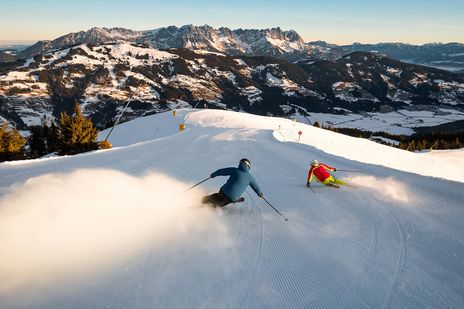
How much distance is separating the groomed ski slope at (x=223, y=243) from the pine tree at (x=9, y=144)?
3582cm

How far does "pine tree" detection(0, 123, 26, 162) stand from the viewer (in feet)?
149

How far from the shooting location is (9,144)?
49.8 m

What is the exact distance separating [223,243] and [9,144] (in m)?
52.4

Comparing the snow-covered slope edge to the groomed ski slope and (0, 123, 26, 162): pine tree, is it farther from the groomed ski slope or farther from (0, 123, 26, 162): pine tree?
(0, 123, 26, 162): pine tree

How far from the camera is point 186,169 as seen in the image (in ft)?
55.9

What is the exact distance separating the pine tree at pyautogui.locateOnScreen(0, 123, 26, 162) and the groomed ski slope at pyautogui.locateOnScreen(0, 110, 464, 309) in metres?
35.8

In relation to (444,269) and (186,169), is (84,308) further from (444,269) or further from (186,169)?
(186,169)

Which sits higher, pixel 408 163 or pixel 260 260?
pixel 260 260

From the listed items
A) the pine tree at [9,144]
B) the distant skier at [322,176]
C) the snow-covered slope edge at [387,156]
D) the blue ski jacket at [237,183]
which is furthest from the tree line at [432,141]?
the pine tree at [9,144]

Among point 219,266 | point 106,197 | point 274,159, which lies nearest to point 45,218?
point 106,197

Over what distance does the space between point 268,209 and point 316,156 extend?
35.6ft

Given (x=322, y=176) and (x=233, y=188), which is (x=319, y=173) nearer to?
(x=322, y=176)

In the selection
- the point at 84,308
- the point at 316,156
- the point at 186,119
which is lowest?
the point at 186,119

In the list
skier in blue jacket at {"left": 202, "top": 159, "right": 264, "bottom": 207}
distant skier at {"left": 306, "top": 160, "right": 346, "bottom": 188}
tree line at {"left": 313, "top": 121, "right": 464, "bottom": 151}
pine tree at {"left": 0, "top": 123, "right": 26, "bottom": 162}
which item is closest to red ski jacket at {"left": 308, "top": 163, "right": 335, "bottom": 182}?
distant skier at {"left": 306, "top": 160, "right": 346, "bottom": 188}
